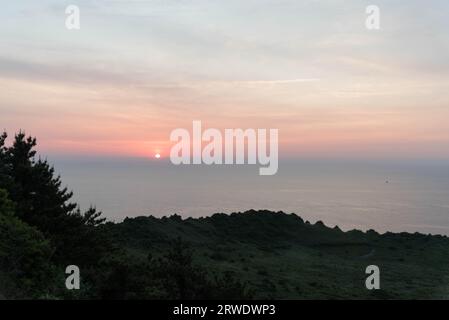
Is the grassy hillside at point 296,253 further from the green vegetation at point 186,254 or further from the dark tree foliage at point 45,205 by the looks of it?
the dark tree foliage at point 45,205

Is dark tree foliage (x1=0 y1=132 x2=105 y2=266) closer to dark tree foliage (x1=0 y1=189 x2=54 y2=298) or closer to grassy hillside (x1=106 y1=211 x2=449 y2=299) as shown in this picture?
dark tree foliage (x1=0 y1=189 x2=54 y2=298)

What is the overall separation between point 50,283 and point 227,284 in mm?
8088

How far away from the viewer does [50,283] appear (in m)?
19.8

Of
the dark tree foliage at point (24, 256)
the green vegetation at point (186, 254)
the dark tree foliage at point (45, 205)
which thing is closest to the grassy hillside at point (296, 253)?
the green vegetation at point (186, 254)

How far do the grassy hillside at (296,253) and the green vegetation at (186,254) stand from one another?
0.14 metres

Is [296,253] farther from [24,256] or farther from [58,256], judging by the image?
[24,256]

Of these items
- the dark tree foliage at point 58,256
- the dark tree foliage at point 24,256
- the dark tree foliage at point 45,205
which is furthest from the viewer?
the dark tree foliage at point 45,205

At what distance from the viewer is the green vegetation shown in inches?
739

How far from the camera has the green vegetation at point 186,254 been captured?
61.6 feet

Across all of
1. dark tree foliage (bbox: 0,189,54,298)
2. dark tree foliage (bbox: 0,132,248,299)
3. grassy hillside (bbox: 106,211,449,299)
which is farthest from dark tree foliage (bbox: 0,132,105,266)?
grassy hillside (bbox: 106,211,449,299)

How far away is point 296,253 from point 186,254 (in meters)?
37.7

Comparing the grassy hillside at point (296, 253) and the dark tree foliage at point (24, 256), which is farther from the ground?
the dark tree foliage at point (24, 256)

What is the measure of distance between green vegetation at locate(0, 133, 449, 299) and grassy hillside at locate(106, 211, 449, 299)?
0.14 metres

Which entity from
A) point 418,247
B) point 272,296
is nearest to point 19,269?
point 272,296
